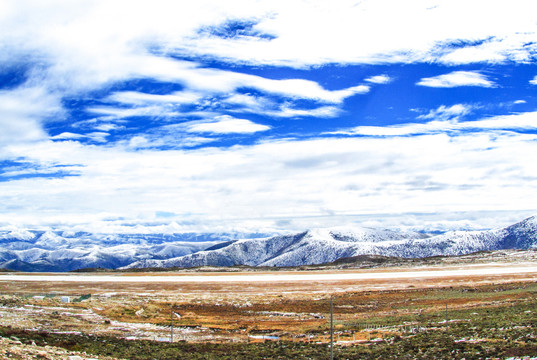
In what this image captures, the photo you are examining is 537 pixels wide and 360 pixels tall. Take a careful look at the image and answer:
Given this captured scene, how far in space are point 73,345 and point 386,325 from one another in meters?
29.5

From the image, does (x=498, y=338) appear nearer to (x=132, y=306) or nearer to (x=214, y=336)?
(x=214, y=336)

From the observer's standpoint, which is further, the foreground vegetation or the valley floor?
the valley floor

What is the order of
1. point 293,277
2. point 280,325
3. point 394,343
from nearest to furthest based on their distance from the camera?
1. point 394,343
2. point 280,325
3. point 293,277

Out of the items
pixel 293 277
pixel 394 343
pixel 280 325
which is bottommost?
pixel 293 277

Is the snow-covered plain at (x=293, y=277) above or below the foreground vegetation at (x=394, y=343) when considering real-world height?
below

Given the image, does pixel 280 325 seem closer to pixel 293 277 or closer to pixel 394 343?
pixel 394 343

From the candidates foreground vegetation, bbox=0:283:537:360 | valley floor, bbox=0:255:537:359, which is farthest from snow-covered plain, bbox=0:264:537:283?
foreground vegetation, bbox=0:283:537:360

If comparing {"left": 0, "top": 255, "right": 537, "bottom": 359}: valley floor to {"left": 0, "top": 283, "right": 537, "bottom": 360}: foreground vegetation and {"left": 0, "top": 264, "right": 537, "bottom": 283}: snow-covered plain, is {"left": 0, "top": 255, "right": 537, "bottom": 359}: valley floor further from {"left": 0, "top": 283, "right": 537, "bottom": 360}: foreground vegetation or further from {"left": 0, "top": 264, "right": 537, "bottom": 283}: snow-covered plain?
{"left": 0, "top": 264, "right": 537, "bottom": 283}: snow-covered plain

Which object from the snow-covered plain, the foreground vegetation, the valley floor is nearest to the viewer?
Result: the foreground vegetation

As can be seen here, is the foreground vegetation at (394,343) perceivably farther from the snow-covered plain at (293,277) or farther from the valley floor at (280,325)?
the snow-covered plain at (293,277)

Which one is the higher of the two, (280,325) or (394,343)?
(394,343)

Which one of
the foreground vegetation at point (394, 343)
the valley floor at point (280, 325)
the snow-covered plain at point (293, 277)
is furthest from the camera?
the snow-covered plain at point (293, 277)

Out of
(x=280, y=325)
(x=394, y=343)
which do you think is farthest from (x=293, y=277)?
(x=394, y=343)

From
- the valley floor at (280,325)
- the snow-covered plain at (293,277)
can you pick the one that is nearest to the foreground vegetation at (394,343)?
the valley floor at (280,325)
